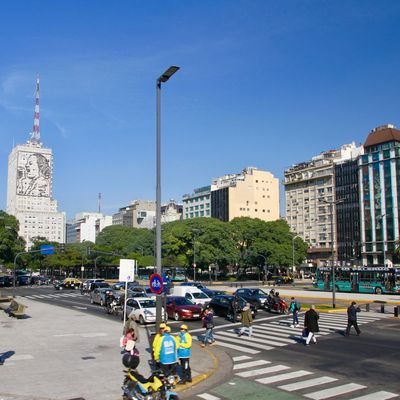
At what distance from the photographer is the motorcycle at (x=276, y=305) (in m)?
33.0

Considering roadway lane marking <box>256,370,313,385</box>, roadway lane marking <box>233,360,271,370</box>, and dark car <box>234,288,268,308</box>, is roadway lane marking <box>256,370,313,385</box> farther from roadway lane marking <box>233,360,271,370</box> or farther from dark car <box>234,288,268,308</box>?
dark car <box>234,288,268,308</box>

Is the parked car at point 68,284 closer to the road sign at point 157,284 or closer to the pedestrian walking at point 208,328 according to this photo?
the pedestrian walking at point 208,328

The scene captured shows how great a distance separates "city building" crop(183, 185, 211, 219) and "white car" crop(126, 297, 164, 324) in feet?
498

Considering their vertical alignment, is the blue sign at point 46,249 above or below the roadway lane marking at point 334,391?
above

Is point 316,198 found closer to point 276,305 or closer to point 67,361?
point 276,305

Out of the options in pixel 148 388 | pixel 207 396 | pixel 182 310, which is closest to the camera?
pixel 148 388

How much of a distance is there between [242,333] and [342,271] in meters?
38.3

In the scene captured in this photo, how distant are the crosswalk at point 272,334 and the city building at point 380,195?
86288 millimetres

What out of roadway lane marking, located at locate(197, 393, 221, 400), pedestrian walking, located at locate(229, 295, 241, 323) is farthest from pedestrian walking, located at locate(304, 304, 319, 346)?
roadway lane marking, located at locate(197, 393, 221, 400)

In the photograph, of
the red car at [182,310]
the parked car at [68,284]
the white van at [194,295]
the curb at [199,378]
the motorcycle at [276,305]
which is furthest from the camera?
the parked car at [68,284]

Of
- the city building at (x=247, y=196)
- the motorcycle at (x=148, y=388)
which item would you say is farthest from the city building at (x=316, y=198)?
the motorcycle at (x=148, y=388)

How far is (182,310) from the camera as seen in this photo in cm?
2938

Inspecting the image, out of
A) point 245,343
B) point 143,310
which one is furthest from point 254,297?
point 245,343

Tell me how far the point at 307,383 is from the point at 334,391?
1000 mm
